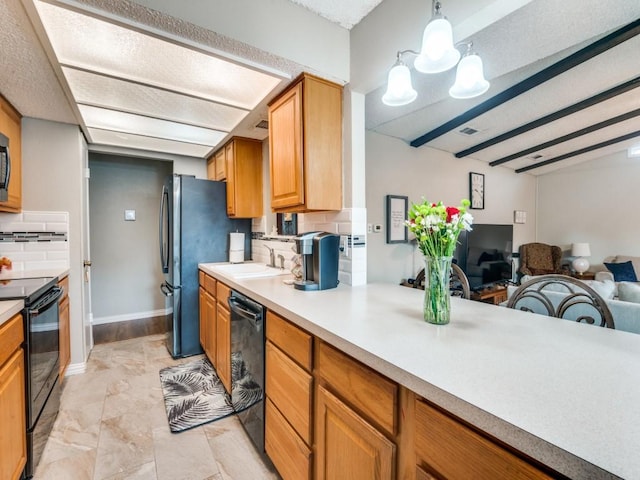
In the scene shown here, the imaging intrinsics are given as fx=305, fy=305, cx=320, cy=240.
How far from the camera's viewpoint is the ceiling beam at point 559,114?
305 cm

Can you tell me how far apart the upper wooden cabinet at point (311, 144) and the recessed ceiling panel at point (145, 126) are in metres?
1.10

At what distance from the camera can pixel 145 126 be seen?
267 cm

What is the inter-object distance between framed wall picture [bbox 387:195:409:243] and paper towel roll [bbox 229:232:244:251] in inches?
65.1

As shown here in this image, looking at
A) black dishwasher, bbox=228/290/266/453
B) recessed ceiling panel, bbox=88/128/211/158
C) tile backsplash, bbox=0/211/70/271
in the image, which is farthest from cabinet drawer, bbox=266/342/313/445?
recessed ceiling panel, bbox=88/128/211/158

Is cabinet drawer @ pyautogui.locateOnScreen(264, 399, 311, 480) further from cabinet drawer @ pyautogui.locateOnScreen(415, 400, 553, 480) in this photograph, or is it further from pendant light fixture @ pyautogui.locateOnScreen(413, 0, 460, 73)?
pendant light fixture @ pyautogui.locateOnScreen(413, 0, 460, 73)

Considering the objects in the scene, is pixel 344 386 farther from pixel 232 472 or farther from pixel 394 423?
pixel 232 472

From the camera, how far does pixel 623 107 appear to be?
3.59m

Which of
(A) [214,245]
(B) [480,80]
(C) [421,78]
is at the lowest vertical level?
(A) [214,245]

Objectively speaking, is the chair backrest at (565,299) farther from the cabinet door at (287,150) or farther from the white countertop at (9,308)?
the white countertop at (9,308)

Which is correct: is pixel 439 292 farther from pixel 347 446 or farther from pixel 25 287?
pixel 25 287

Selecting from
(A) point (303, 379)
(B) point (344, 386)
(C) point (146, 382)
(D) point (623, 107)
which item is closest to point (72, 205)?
(C) point (146, 382)

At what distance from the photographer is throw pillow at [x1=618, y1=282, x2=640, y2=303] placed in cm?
238

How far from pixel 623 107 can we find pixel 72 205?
19.3 feet

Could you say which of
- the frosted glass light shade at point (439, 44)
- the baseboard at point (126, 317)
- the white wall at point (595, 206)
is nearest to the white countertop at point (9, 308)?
the frosted glass light shade at point (439, 44)
